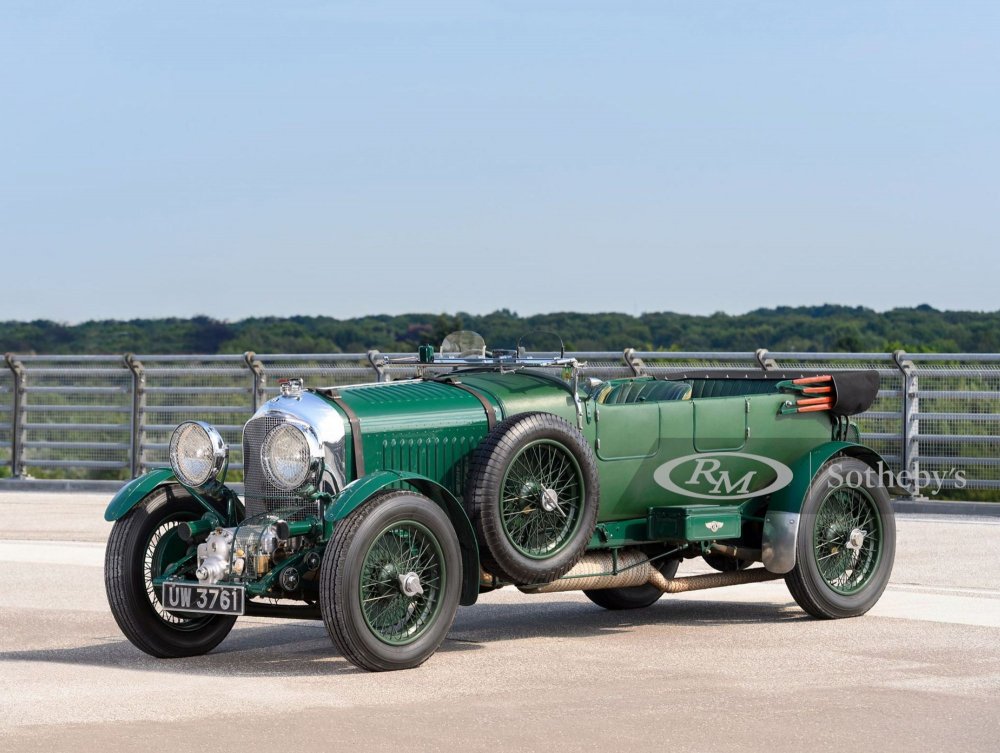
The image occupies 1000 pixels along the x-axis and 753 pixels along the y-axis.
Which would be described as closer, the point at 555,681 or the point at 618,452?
the point at 555,681

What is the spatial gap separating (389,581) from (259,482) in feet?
3.43

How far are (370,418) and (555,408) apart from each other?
1196 mm

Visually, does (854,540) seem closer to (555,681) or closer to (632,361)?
(555,681)

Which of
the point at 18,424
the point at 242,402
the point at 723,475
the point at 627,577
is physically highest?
the point at 723,475

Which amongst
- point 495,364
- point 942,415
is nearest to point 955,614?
point 495,364

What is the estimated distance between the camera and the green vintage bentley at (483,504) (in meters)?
7.76

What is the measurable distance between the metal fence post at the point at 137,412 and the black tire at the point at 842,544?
1493 cm

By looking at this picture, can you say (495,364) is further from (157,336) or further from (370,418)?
(157,336)

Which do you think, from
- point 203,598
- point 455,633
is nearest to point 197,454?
point 203,598

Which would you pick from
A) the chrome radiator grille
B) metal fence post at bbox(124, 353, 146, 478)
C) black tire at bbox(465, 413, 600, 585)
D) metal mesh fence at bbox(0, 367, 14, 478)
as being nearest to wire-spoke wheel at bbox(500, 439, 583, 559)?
black tire at bbox(465, 413, 600, 585)

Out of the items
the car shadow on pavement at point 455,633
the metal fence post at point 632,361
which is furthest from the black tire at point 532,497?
the metal fence post at point 632,361

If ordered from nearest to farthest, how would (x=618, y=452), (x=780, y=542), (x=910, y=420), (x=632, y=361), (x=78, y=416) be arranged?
(x=618, y=452) < (x=780, y=542) < (x=910, y=420) < (x=632, y=361) < (x=78, y=416)

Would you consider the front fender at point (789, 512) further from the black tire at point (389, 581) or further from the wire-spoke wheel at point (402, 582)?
the wire-spoke wheel at point (402, 582)

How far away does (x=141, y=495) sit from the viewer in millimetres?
8375
